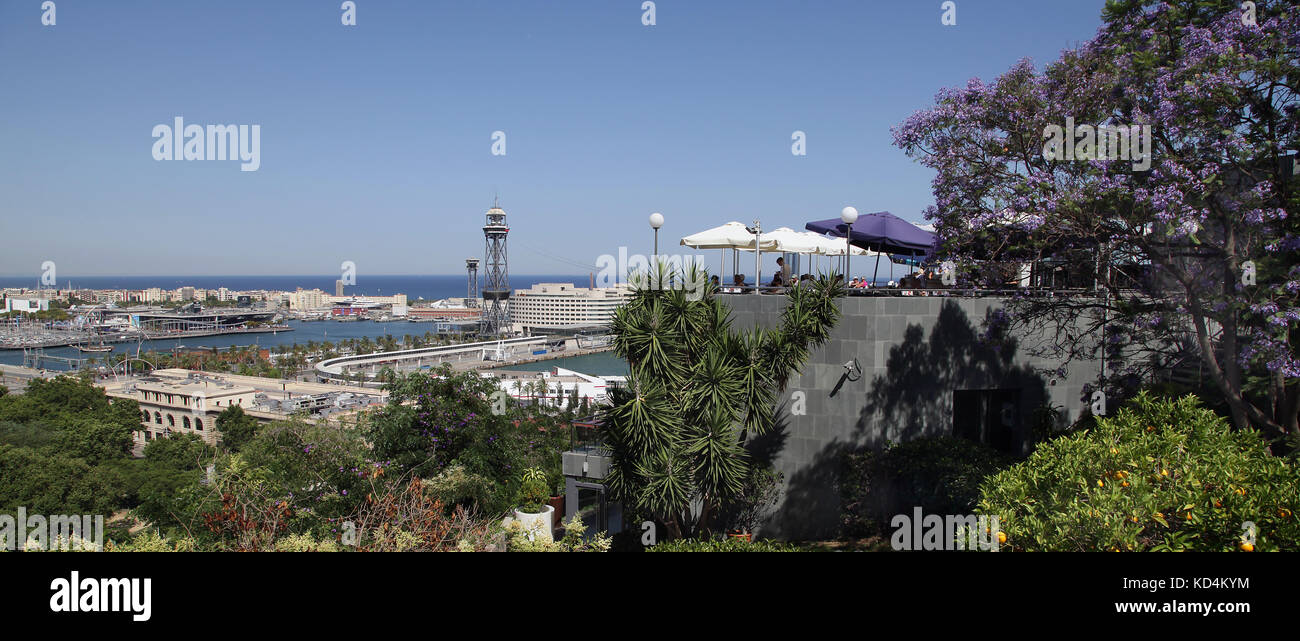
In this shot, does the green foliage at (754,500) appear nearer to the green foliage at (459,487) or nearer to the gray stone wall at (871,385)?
the gray stone wall at (871,385)

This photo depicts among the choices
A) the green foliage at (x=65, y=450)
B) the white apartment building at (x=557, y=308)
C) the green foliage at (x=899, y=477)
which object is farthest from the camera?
the white apartment building at (x=557, y=308)

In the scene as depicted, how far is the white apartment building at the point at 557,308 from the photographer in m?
133

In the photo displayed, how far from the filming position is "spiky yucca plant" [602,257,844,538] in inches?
305

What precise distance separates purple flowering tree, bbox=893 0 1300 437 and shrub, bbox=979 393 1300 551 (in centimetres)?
194

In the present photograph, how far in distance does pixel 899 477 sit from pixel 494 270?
111943 millimetres

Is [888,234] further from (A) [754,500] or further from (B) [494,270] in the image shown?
(B) [494,270]

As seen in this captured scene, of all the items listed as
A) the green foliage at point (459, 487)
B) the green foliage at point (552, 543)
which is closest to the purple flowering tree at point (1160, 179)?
the green foliage at point (552, 543)

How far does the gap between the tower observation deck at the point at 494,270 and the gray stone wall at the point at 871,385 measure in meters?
109

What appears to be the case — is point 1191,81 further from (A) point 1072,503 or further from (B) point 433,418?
(B) point 433,418

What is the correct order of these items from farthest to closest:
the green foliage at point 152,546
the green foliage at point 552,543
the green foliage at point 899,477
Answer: the green foliage at point 899,477 → the green foliage at point 552,543 → the green foliage at point 152,546

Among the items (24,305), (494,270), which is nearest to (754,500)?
(494,270)

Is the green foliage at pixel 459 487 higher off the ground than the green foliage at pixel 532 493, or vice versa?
the green foliage at pixel 459 487

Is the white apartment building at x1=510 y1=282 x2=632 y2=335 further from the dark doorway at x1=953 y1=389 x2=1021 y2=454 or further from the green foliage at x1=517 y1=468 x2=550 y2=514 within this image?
the dark doorway at x1=953 y1=389 x2=1021 y2=454
